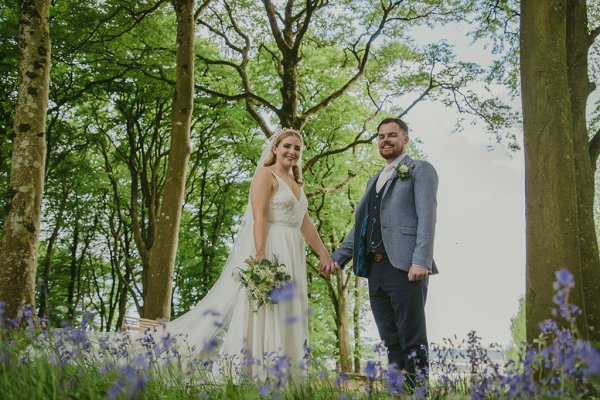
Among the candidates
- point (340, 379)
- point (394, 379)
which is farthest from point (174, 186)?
point (394, 379)

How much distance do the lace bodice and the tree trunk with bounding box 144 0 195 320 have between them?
445 centimetres

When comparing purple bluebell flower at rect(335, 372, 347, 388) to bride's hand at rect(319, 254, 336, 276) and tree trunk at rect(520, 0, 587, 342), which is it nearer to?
bride's hand at rect(319, 254, 336, 276)

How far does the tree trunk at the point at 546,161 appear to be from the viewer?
6.15 meters

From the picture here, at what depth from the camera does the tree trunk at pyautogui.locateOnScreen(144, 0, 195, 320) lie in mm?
10164

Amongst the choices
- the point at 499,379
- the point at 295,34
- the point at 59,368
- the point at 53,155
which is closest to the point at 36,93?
the point at 59,368

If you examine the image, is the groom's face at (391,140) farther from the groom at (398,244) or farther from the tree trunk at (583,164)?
the tree trunk at (583,164)

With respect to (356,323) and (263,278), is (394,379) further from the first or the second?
(356,323)

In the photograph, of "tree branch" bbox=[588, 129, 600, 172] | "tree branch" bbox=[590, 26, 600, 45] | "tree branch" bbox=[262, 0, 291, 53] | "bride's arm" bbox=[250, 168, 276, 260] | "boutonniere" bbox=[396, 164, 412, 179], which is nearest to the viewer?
"boutonniere" bbox=[396, 164, 412, 179]

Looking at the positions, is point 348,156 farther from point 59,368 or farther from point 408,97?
point 59,368

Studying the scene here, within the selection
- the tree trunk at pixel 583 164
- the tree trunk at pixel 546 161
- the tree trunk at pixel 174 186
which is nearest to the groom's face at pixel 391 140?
the tree trunk at pixel 546 161

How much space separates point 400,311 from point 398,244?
61 cm

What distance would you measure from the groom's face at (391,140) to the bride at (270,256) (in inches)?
41.7

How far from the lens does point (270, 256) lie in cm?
600

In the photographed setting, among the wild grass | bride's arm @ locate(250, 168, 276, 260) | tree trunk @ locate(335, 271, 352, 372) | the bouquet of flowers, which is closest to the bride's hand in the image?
the bouquet of flowers
